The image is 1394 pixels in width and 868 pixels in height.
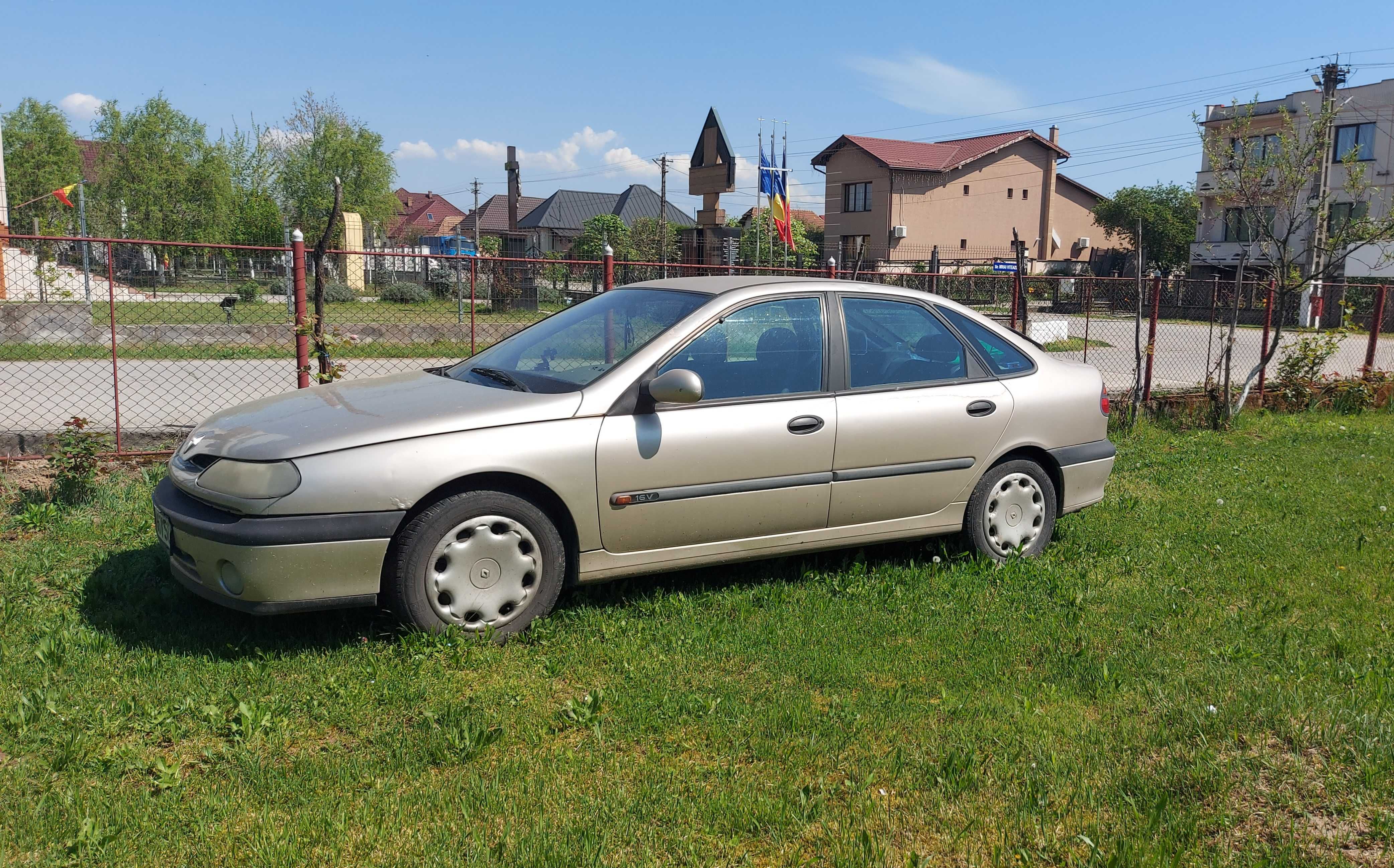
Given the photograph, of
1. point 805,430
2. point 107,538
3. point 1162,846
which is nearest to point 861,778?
point 1162,846

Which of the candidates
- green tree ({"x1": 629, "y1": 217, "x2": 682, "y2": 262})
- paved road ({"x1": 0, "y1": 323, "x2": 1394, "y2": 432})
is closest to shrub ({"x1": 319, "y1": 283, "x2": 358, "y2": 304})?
paved road ({"x1": 0, "y1": 323, "x2": 1394, "y2": 432})

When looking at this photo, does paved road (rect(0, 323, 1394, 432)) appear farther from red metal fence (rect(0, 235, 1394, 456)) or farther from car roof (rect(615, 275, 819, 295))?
car roof (rect(615, 275, 819, 295))

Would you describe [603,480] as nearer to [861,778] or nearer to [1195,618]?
[861,778]

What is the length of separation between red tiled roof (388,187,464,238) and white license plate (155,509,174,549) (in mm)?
98387

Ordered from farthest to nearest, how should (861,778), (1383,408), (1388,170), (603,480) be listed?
1. (1388,170)
2. (1383,408)
3. (603,480)
4. (861,778)

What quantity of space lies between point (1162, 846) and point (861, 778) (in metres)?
0.84

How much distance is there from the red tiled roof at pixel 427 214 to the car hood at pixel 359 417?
98.2 meters

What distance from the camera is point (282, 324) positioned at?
50.7ft

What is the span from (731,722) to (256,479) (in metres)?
1.96

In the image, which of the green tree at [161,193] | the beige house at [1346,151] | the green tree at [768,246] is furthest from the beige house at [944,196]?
the green tree at [161,193]

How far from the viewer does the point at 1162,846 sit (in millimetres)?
2729

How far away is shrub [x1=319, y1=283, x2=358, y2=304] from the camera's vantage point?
22562 mm

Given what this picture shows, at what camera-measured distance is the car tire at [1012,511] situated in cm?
530

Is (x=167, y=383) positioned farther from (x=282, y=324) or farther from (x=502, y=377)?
(x=502, y=377)
